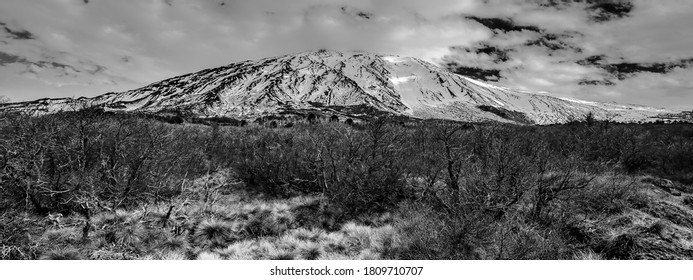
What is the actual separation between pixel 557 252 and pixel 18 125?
19404mm

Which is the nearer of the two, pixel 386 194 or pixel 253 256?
pixel 253 256

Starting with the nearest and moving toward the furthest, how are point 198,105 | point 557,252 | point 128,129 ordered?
point 557,252 → point 128,129 → point 198,105

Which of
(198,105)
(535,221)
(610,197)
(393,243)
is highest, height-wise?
(198,105)

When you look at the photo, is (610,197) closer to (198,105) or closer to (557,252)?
(557,252)

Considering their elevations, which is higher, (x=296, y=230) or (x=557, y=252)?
(x=557, y=252)

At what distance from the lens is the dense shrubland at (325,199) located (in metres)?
9.00

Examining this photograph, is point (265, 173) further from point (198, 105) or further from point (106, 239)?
point (198, 105)

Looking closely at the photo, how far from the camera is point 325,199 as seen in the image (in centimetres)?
1569

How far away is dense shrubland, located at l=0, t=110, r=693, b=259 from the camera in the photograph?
9.00 m

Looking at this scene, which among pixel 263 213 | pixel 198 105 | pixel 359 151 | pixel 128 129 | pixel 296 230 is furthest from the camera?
pixel 198 105

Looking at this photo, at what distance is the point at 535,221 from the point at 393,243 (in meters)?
4.44

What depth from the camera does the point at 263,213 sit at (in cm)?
1459

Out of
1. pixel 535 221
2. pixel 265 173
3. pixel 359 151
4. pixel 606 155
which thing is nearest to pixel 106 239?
pixel 265 173

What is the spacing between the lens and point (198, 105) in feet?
585
